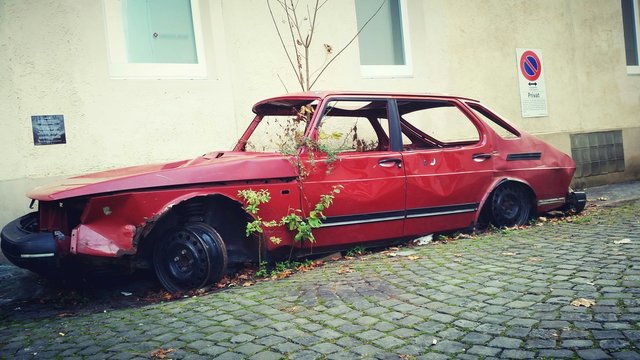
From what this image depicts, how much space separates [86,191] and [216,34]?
3.56m

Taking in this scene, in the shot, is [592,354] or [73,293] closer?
[592,354]

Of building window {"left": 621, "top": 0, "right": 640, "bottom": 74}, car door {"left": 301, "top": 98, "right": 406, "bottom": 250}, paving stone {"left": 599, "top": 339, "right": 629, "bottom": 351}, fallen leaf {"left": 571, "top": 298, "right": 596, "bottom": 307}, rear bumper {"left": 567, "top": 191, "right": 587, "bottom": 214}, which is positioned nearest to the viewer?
paving stone {"left": 599, "top": 339, "right": 629, "bottom": 351}

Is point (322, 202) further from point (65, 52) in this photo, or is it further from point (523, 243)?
point (65, 52)

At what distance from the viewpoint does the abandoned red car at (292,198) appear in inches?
134

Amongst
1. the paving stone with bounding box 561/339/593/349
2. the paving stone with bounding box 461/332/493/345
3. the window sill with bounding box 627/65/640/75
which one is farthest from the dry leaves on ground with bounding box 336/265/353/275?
the window sill with bounding box 627/65/640/75

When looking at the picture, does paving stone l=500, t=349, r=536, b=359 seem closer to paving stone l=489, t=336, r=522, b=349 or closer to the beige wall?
paving stone l=489, t=336, r=522, b=349

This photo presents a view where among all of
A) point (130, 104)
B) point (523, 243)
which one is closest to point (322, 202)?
point (523, 243)

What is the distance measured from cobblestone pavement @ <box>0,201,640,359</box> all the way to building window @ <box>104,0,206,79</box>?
3446mm

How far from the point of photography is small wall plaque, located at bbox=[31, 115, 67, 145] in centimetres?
518

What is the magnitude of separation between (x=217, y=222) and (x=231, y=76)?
9.67 ft

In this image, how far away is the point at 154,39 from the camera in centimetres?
615

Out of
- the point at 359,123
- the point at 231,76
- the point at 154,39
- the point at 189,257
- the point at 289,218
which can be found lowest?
A: the point at 189,257

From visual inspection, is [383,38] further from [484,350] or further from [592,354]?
Answer: [592,354]

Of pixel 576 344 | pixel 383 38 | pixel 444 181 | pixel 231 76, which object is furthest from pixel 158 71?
pixel 576 344
